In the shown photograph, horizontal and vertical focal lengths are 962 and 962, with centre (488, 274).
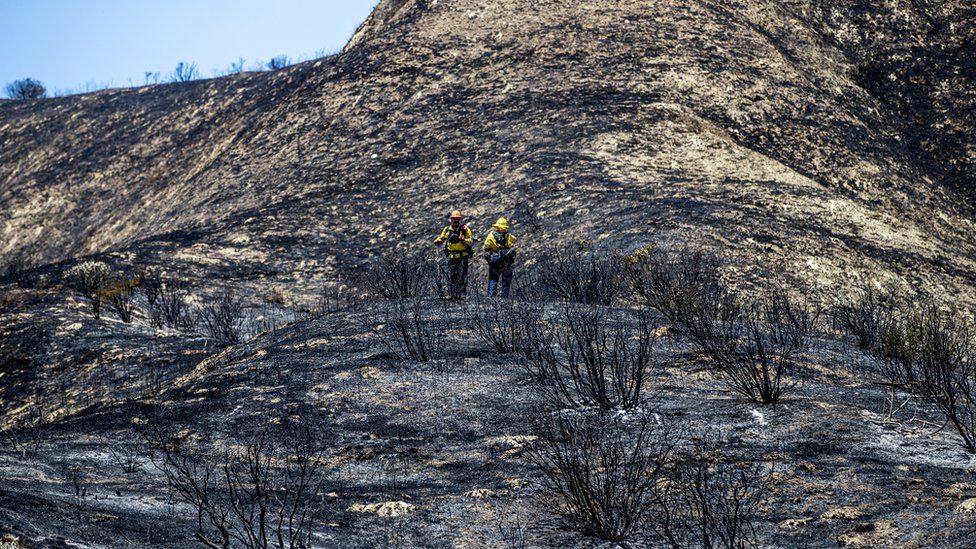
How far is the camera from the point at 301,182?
2925cm

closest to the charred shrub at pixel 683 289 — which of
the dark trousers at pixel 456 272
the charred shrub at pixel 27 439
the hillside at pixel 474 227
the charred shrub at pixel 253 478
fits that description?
the hillside at pixel 474 227

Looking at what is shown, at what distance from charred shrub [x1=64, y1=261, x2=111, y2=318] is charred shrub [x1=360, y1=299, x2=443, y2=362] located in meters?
7.18

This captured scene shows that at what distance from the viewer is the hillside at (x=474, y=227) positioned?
823 centimetres

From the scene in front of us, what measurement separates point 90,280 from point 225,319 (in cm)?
428

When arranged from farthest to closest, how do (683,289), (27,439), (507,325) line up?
(683,289)
(507,325)
(27,439)

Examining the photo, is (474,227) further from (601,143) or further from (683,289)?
(683,289)

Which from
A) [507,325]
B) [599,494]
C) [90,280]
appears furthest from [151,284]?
[599,494]

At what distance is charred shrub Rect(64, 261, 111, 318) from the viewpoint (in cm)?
1934

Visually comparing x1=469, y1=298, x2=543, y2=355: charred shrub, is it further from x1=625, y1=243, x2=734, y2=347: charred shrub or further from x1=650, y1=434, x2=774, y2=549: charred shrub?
x1=650, y1=434, x2=774, y2=549: charred shrub

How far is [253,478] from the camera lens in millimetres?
7836

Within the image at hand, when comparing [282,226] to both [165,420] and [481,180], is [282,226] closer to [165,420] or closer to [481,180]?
[481,180]

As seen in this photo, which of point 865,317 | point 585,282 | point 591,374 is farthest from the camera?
point 585,282

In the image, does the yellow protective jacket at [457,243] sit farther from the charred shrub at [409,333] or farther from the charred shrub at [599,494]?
the charred shrub at [599,494]

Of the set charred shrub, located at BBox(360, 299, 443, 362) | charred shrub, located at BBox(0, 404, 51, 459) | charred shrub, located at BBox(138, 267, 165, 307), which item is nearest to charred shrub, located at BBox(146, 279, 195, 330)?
charred shrub, located at BBox(138, 267, 165, 307)
